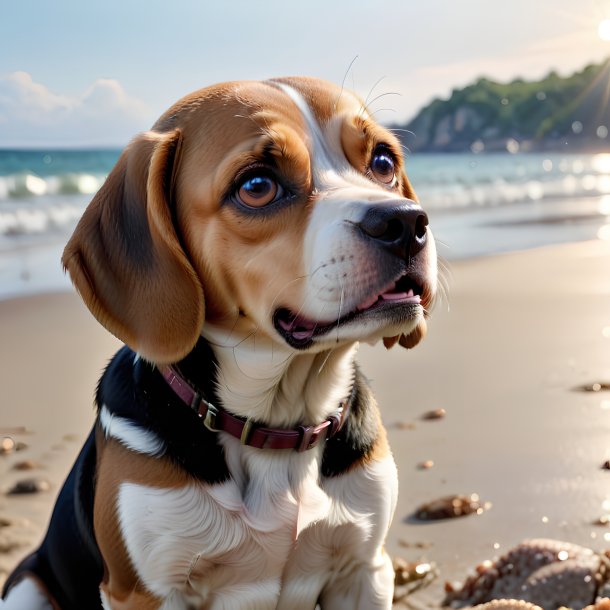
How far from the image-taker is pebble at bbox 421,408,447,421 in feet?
16.7

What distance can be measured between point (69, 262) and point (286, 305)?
2.29 feet

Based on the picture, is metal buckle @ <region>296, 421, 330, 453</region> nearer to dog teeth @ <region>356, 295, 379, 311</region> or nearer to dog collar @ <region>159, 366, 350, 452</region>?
dog collar @ <region>159, 366, 350, 452</region>

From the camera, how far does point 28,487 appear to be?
446cm

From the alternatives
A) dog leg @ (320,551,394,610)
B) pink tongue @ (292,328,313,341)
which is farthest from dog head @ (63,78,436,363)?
dog leg @ (320,551,394,610)

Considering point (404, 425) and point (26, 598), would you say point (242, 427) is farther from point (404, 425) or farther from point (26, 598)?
point (404, 425)

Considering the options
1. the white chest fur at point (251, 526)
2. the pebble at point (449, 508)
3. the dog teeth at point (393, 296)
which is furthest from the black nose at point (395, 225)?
the pebble at point (449, 508)

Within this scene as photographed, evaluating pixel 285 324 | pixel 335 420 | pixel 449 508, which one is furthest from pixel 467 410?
pixel 285 324

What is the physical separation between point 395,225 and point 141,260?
784 mm

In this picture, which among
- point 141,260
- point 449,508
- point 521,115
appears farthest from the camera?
point 521,115

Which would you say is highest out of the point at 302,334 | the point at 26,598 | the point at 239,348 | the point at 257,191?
the point at 257,191

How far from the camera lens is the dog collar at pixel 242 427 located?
8.77 feet

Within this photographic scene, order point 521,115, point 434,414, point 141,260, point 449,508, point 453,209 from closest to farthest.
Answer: point 141,260 → point 449,508 → point 434,414 → point 453,209 → point 521,115

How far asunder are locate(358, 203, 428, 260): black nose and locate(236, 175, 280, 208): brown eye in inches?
13.8

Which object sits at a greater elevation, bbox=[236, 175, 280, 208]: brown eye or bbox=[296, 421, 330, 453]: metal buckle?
bbox=[236, 175, 280, 208]: brown eye
